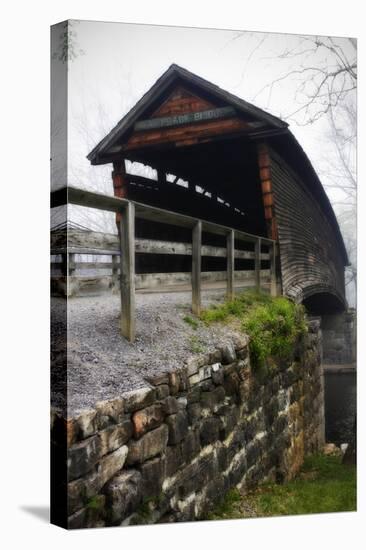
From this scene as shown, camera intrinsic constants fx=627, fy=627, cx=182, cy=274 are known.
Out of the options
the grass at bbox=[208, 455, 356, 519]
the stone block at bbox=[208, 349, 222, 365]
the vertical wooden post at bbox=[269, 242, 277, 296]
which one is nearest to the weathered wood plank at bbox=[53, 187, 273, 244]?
the vertical wooden post at bbox=[269, 242, 277, 296]

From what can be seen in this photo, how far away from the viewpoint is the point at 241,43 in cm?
550

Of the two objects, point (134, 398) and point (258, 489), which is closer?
point (134, 398)

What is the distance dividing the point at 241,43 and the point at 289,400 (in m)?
3.63

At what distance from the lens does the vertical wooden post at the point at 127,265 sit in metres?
4.64

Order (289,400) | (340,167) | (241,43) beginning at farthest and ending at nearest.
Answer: (289,400)
(340,167)
(241,43)

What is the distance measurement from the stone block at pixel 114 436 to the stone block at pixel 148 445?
8 cm

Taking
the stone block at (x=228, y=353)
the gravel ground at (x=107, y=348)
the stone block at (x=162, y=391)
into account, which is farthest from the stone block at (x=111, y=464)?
the stone block at (x=228, y=353)

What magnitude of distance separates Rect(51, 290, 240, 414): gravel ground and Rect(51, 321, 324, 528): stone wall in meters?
0.11

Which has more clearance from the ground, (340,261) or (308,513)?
(340,261)

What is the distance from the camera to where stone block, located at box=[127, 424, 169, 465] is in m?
4.25

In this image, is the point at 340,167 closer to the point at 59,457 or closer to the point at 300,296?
the point at 300,296

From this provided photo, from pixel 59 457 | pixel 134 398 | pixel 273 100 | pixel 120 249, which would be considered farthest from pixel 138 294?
pixel 273 100

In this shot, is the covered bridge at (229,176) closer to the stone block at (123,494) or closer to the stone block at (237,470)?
the stone block at (123,494)

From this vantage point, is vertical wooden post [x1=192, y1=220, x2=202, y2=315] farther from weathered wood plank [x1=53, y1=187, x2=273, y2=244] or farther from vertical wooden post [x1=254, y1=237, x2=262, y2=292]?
vertical wooden post [x1=254, y1=237, x2=262, y2=292]
